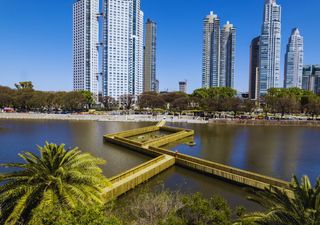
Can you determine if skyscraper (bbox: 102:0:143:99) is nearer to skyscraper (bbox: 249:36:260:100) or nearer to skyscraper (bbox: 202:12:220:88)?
skyscraper (bbox: 202:12:220:88)

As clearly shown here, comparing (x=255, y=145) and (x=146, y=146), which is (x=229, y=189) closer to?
(x=146, y=146)

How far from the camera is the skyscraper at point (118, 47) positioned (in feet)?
466

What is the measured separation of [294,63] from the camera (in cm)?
17712

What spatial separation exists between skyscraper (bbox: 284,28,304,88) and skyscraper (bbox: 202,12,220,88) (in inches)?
1993

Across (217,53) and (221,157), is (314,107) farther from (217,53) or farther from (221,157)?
(217,53)

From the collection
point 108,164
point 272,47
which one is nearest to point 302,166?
point 108,164

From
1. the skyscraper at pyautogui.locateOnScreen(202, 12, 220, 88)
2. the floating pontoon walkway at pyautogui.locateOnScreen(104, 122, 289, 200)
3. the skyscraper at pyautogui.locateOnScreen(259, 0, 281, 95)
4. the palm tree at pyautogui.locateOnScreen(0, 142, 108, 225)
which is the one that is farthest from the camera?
the skyscraper at pyautogui.locateOnScreen(202, 12, 220, 88)

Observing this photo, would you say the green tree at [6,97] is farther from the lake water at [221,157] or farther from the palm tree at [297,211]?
the palm tree at [297,211]

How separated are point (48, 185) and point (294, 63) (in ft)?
657

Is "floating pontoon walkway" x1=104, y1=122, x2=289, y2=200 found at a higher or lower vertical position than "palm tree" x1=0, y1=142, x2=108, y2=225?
lower

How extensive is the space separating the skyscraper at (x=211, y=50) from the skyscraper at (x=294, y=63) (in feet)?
166

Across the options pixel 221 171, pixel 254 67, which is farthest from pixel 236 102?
pixel 254 67

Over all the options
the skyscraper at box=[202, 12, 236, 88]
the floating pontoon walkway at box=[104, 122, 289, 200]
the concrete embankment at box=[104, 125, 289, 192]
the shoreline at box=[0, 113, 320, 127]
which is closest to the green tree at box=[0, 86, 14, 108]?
the shoreline at box=[0, 113, 320, 127]

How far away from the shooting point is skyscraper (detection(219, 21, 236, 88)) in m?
179
